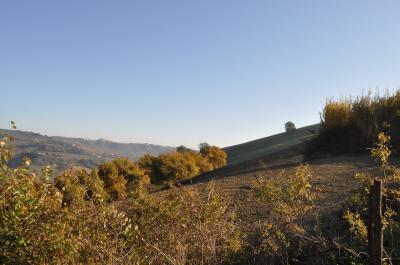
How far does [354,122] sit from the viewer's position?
1759 centimetres

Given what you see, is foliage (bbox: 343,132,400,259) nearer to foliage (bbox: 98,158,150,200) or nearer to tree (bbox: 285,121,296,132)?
foliage (bbox: 98,158,150,200)

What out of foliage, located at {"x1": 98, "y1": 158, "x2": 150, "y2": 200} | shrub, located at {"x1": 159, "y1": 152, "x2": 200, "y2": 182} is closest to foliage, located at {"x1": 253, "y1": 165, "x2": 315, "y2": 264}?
foliage, located at {"x1": 98, "y1": 158, "x2": 150, "y2": 200}

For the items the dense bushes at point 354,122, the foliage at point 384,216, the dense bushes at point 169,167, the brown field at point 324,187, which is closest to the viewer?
the foliage at point 384,216

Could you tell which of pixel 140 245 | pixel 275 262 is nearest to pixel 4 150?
pixel 140 245

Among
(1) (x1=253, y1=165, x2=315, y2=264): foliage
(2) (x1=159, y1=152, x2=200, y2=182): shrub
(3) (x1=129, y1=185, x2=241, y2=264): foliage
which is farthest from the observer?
(2) (x1=159, y1=152, x2=200, y2=182): shrub

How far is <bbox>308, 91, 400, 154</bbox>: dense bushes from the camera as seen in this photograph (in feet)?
54.5

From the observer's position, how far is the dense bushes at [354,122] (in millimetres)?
16625

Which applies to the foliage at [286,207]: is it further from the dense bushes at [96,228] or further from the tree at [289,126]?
the tree at [289,126]

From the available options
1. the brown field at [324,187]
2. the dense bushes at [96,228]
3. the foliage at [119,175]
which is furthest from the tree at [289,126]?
the dense bushes at [96,228]

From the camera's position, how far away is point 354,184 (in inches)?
409

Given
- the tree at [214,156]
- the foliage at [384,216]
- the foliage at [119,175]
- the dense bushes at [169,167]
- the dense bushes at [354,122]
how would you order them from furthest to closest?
the tree at [214,156] < the dense bushes at [169,167] < the foliage at [119,175] < the dense bushes at [354,122] < the foliage at [384,216]

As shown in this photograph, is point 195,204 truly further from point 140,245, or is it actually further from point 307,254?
point 307,254

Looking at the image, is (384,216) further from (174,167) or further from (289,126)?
(289,126)

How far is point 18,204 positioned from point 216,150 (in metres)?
29.9
